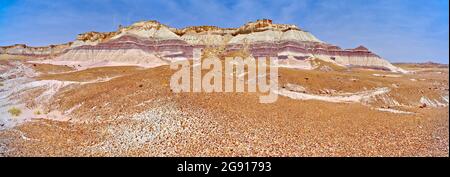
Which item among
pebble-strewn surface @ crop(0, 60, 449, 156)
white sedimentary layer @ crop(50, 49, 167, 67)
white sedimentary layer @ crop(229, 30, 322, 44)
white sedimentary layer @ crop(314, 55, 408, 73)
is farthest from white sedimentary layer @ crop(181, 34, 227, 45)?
pebble-strewn surface @ crop(0, 60, 449, 156)

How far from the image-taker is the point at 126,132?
54.2 feet

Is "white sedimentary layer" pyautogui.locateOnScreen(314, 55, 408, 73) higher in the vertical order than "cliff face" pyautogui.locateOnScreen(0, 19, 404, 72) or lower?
lower

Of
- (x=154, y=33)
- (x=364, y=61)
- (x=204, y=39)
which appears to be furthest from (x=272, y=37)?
(x=154, y=33)

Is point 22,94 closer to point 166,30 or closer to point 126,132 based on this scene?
Result: point 126,132

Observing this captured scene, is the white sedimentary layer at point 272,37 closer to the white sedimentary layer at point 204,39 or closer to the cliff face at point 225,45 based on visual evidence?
the cliff face at point 225,45

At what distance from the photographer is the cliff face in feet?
333

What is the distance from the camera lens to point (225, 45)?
112m

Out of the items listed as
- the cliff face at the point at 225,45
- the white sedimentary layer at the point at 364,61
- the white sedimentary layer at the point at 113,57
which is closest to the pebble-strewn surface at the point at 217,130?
the white sedimentary layer at the point at 113,57

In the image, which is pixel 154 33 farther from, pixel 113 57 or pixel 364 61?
pixel 364 61

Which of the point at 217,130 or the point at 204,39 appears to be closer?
the point at 217,130

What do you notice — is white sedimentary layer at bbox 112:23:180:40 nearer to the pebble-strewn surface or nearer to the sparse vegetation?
the sparse vegetation
